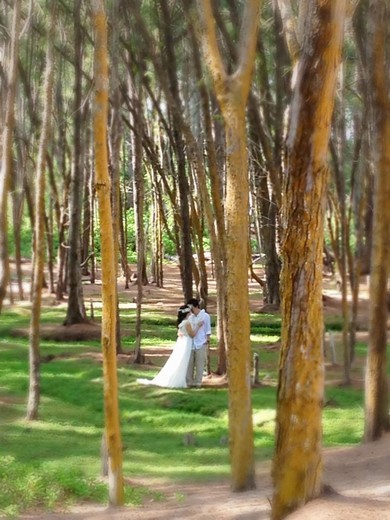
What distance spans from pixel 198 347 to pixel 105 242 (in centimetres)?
683

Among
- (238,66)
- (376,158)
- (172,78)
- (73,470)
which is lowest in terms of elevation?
(73,470)

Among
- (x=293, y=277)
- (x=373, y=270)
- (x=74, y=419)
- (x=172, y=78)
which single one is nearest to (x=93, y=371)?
(x=74, y=419)

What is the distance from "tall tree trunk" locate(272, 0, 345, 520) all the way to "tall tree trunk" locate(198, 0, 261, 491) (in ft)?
8.34

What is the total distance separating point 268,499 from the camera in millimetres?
7605

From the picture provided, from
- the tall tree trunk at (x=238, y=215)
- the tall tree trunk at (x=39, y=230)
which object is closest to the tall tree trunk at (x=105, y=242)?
the tall tree trunk at (x=238, y=215)

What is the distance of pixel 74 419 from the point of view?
14.7 meters

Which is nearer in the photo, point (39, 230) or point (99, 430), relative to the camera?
point (39, 230)

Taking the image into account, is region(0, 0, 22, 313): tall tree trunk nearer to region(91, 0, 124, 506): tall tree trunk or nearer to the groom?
the groom

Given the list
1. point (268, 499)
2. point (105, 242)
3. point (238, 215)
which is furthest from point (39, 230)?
point (268, 499)

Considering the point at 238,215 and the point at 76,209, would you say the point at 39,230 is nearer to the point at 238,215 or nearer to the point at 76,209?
the point at 238,215

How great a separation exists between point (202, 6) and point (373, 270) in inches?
150

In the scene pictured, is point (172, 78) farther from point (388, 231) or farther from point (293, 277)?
point (293, 277)

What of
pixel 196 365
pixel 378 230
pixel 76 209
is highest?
pixel 76 209

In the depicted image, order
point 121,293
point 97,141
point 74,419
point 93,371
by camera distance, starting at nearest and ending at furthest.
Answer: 1. point 97,141
2. point 74,419
3. point 93,371
4. point 121,293
